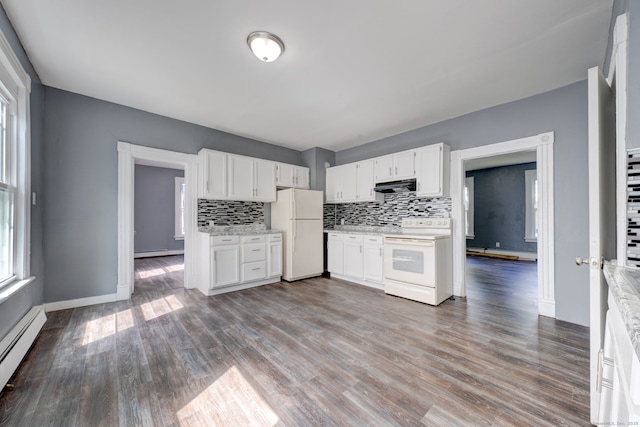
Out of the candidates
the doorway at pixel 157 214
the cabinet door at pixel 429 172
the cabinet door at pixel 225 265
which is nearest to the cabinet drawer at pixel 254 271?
the cabinet door at pixel 225 265

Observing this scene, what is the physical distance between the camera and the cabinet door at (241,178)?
409 cm

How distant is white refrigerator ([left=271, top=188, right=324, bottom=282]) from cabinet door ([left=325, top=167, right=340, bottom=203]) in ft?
1.11

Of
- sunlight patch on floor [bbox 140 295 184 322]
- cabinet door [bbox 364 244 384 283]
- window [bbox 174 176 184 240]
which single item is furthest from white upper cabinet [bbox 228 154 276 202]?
window [bbox 174 176 184 240]

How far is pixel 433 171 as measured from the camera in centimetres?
360

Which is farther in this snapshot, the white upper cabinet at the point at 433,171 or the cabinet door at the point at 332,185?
the cabinet door at the point at 332,185

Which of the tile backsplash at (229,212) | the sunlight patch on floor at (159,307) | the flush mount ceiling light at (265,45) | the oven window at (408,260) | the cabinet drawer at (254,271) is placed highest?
the flush mount ceiling light at (265,45)

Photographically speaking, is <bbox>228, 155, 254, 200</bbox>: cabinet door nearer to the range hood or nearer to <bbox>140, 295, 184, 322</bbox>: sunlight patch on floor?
<bbox>140, 295, 184, 322</bbox>: sunlight patch on floor

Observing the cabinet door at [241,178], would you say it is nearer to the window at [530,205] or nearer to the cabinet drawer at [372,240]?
the cabinet drawer at [372,240]

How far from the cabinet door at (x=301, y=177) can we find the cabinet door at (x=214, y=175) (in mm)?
1360

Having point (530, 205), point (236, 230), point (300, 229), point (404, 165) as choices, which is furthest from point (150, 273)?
point (530, 205)

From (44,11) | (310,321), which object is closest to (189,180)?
(44,11)

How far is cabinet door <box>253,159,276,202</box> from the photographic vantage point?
4.38 metres

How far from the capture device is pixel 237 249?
3.90 meters

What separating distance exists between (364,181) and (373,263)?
1442 mm
